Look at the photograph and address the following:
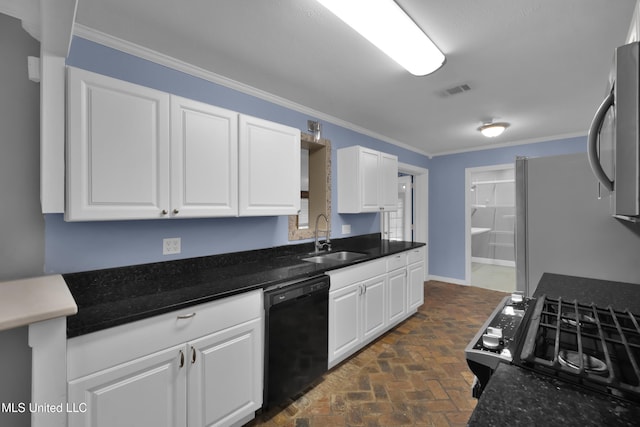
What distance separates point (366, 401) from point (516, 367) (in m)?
1.61

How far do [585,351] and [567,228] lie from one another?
3.85 ft

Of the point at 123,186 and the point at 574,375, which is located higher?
the point at 123,186

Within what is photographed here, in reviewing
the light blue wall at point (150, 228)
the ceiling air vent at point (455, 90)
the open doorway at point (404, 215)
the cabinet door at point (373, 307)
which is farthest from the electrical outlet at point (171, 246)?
the open doorway at point (404, 215)

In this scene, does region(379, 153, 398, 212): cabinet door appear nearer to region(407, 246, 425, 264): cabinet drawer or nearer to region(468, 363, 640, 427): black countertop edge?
region(407, 246, 425, 264): cabinet drawer

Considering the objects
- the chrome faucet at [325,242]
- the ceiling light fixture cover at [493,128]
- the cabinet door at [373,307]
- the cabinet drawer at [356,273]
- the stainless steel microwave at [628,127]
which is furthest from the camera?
the ceiling light fixture cover at [493,128]

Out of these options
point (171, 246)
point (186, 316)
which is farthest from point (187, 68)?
point (186, 316)

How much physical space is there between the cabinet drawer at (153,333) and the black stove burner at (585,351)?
1.38 metres

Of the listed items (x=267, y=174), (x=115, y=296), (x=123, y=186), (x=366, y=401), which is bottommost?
(x=366, y=401)

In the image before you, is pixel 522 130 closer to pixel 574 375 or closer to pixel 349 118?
pixel 349 118

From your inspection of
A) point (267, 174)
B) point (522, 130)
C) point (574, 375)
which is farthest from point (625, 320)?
point (522, 130)

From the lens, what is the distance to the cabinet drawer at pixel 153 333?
3.79ft

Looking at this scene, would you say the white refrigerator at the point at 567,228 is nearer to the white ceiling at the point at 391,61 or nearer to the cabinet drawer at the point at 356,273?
the white ceiling at the point at 391,61

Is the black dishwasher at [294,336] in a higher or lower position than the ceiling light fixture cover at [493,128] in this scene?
lower

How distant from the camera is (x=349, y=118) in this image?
130 inches
